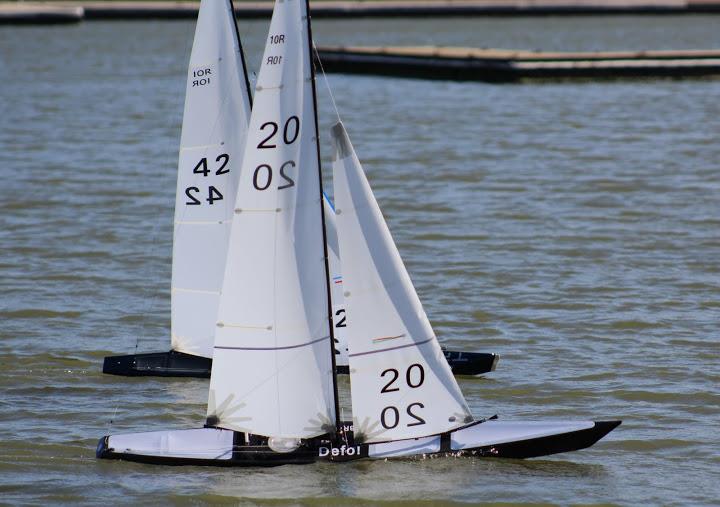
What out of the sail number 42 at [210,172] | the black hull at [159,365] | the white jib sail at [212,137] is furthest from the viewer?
the black hull at [159,365]

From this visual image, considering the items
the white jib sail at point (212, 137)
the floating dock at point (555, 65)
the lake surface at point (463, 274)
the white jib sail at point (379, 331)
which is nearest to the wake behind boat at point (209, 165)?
the white jib sail at point (212, 137)

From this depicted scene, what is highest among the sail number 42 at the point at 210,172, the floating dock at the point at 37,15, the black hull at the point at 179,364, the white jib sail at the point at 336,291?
the floating dock at the point at 37,15

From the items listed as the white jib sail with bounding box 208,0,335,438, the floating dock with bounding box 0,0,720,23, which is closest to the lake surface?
the white jib sail with bounding box 208,0,335,438

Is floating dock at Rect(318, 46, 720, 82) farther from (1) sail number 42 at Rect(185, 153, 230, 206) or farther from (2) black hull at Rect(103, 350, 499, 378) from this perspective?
(1) sail number 42 at Rect(185, 153, 230, 206)

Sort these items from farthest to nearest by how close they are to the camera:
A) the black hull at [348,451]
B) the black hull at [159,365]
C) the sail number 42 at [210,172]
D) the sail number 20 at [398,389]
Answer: the black hull at [159,365]
the sail number 42 at [210,172]
the black hull at [348,451]
the sail number 20 at [398,389]

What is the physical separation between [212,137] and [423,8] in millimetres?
84823

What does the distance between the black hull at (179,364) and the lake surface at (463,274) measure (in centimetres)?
22

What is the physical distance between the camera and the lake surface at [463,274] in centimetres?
1830

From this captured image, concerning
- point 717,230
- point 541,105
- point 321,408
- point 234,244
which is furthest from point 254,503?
point 541,105

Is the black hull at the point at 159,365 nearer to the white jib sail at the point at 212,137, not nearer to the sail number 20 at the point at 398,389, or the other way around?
the white jib sail at the point at 212,137

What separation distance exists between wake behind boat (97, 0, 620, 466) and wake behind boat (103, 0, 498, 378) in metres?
3.86

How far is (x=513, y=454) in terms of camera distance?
721 inches

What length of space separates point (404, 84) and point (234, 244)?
5296 centimetres

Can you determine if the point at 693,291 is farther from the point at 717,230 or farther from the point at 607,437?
the point at 607,437
